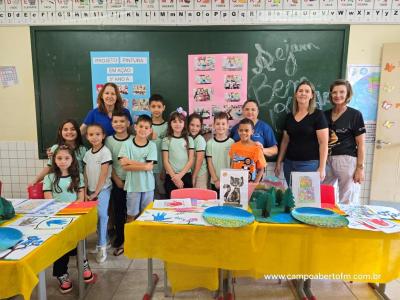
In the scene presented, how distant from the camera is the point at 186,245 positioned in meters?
1.77

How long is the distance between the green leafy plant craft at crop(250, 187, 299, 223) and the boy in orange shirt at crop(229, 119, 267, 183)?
582 mm

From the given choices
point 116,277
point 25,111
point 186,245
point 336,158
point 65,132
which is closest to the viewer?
point 186,245

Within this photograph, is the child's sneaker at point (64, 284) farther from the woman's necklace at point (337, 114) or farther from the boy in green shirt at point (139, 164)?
the woman's necklace at point (337, 114)

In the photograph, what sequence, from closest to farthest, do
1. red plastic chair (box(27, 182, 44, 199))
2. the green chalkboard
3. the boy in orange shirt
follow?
red plastic chair (box(27, 182, 44, 199)) < the boy in orange shirt < the green chalkboard

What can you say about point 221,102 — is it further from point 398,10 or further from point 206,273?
point 398,10

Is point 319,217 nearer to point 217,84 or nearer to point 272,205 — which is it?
point 272,205

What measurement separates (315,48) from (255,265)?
7.65ft

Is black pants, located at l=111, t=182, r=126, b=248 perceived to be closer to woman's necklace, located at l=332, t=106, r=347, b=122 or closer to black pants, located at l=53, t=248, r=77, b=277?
black pants, located at l=53, t=248, r=77, b=277

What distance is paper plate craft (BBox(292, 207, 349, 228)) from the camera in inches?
68.9

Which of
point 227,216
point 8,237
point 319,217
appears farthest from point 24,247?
point 319,217

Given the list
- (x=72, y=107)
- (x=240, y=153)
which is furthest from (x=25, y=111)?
(x=240, y=153)

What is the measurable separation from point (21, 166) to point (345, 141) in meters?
3.39

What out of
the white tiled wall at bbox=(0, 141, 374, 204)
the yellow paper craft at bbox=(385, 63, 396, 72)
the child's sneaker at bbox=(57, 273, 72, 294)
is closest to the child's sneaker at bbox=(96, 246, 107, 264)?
the child's sneaker at bbox=(57, 273, 72, 294)

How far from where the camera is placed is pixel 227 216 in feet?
6.07
